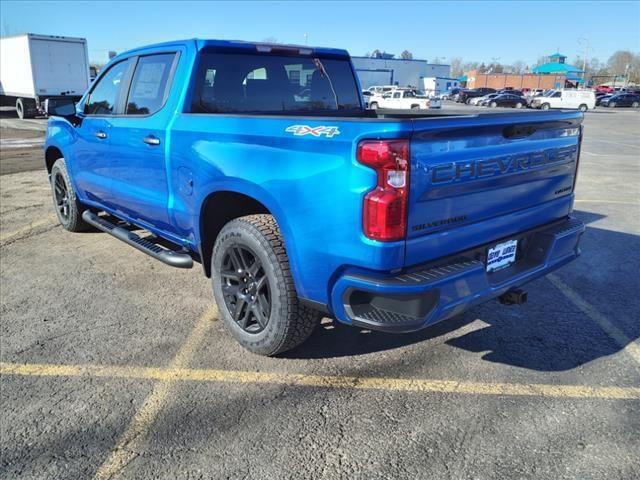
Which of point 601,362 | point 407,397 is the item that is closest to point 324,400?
point 407,397

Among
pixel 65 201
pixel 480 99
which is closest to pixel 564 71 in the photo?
pixel 480 99

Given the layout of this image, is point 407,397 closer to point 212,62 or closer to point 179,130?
point 179,130

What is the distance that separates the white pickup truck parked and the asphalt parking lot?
34510 millimetres

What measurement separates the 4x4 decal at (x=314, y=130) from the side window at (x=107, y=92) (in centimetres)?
265

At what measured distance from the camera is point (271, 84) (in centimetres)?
421

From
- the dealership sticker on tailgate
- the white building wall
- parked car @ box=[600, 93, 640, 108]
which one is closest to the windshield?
the dealership sticker on tailgate

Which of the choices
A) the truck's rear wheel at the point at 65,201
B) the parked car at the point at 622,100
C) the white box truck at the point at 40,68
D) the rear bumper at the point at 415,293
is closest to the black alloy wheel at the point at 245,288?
the rear bumper at the point at 415,293

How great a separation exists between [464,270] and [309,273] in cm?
82

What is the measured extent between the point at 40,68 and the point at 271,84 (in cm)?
2180

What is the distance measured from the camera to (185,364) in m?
3.39

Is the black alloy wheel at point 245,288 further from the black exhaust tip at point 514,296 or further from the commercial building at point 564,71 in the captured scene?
the commercial building at point 564,71

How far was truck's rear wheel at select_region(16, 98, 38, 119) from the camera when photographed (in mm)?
23609

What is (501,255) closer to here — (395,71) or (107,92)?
(107,92)

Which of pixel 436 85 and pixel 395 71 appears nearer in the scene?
pixel 436 85
